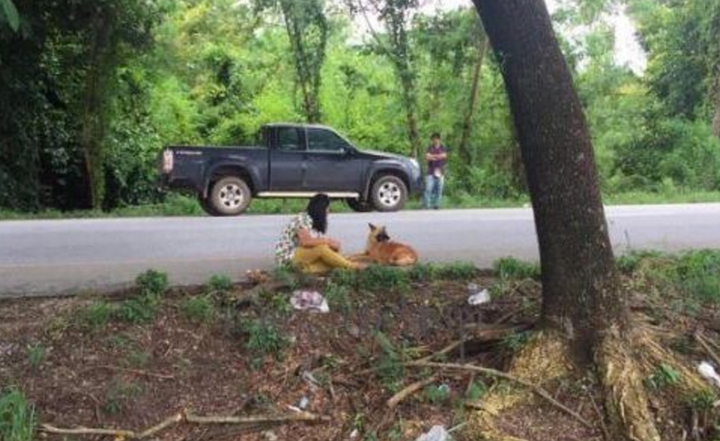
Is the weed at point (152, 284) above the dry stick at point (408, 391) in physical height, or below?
above

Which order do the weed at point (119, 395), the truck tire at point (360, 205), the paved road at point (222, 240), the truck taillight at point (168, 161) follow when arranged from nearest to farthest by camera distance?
the weed at point (119, 395)
the paved road at point (222, 240)
the truck taillight at point (168, 161)
the truck tire at point (360, 205)

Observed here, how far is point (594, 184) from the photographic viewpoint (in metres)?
5.65

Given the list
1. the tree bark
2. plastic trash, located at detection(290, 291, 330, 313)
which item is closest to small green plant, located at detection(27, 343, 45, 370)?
plastic trash, located at detection(290, 291, 330, 313)

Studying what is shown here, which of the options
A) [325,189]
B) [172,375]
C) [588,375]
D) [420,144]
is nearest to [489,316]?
[588,375]

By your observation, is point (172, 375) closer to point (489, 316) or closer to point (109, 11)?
point (489, 316)

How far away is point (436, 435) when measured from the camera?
16.5 ft

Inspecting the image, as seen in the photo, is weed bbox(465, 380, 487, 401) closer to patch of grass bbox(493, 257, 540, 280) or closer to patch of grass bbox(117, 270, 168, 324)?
patch of grass bbox(493, 257, 540, 280)

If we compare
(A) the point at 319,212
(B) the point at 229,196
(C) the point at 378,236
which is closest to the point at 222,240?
(A) the point at 319,212

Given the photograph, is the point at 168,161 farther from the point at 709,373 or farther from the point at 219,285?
the point at 709,373

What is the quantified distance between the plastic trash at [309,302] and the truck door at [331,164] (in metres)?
10.7

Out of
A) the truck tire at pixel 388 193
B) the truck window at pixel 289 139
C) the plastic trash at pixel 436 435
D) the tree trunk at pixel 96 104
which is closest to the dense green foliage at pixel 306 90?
the tree trunk at pixel 96 104

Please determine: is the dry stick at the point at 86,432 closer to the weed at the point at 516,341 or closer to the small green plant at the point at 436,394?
the small green plant at the point at 436,394

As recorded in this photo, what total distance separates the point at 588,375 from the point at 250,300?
2.34 metres

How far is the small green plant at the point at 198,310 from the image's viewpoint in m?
6.09
